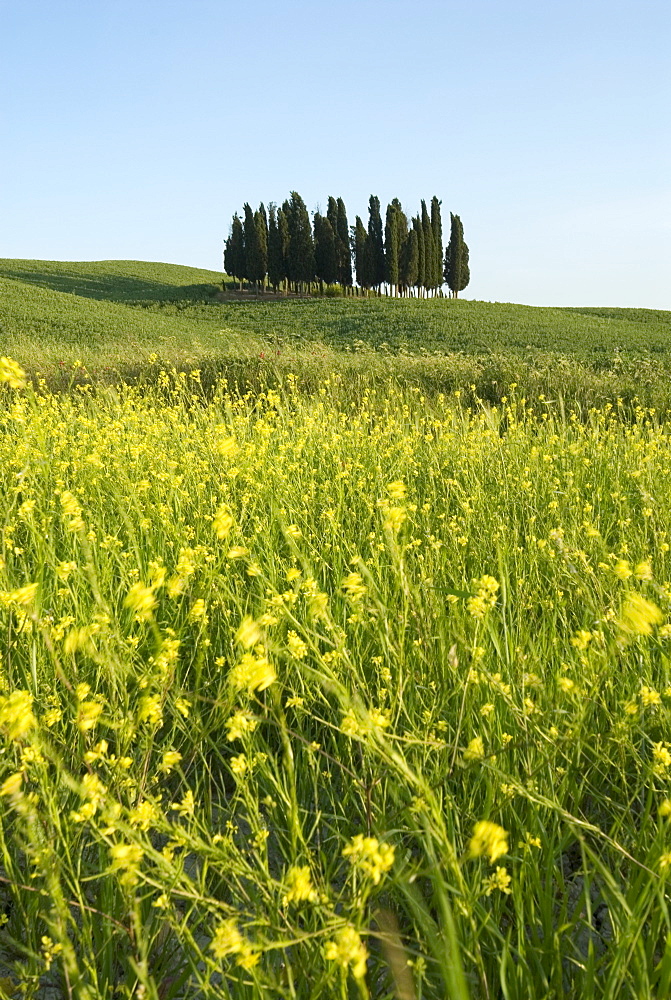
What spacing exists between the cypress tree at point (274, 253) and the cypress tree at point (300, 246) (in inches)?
42.2

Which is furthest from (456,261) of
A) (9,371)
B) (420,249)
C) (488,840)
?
(488,840)

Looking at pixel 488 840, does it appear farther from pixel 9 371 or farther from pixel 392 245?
pixel 392 245

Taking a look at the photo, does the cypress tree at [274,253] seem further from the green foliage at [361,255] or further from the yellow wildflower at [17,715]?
the yellow wildflower at [17,715]

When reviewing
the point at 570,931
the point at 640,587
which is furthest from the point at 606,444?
the point at 570,931

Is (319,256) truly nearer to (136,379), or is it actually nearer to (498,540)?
(136,379)

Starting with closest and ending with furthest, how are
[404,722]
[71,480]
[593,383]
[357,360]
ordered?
[404,722], [71,480], [593,383], [357,360]

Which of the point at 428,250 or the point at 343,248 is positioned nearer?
the point at 343,248

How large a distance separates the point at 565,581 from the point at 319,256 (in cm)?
5581

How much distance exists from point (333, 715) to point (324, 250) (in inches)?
2216

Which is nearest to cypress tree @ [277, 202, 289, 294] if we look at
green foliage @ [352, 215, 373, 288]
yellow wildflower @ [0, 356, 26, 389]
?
green foliage @ [352, 215, 373, 288]

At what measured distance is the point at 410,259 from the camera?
5256cm

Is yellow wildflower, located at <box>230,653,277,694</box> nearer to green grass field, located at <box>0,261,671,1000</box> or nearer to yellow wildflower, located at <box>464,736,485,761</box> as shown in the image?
green grass field, located at <box>0,261,671,1000</box>

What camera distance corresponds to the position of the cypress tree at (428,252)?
5462 centimetres

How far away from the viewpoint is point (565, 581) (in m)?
2.74
